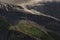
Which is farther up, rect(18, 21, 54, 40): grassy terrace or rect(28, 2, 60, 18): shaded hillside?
rect(28, 2, 60, 18): shaded hillside

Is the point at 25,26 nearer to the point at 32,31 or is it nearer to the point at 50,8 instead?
the point at 32,31

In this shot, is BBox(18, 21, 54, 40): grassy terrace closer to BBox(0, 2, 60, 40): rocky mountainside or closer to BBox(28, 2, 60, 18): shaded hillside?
BBox(0, 2, 60, 40): rocky mountainside

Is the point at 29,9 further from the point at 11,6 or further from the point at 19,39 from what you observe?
the point at 19,39

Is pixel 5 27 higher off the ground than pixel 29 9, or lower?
lower

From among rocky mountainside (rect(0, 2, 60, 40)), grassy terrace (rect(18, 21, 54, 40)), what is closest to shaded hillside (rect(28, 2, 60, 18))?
rocky mountainside (rect(0, 2, 60, 40))

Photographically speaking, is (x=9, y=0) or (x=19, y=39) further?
(x=9, y=0)

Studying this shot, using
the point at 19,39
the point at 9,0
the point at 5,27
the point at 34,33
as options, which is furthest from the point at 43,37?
the point at 9,0

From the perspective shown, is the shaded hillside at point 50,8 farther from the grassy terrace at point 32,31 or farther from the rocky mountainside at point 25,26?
the grassy terrace at point 32,31
